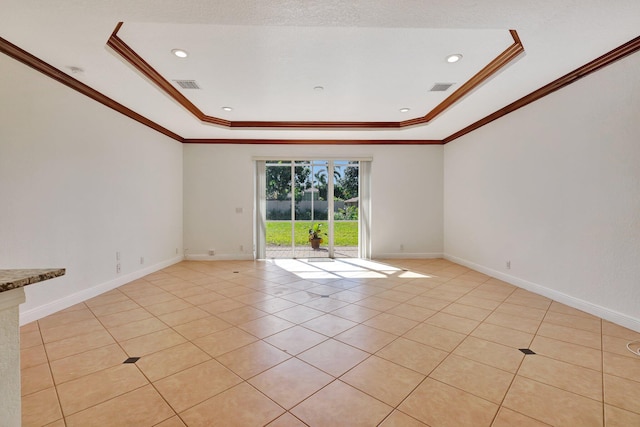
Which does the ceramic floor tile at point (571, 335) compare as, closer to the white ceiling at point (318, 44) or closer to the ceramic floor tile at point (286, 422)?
the ceramic floor tile at point (286, 422)

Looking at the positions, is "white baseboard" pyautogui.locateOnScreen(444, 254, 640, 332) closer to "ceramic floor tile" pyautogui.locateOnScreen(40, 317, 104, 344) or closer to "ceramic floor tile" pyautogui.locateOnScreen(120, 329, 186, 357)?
"ceramic floor tile" pyautogui.locateOnScreen(120, 329, 186, 357)

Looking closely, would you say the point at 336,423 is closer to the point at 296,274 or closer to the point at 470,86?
the point at 296,274

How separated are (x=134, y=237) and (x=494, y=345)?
16.8 feet

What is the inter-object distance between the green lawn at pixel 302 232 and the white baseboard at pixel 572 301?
2.83 metres

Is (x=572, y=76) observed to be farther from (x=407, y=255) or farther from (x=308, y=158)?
(x=308, y=158)

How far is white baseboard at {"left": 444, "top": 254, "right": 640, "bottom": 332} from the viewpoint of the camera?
276 cm

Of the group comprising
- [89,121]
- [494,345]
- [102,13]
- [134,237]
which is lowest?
[494,345]

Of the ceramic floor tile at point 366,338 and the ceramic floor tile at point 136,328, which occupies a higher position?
the ceramic floor tile at point 136,328

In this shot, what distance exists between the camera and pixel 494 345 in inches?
97.0

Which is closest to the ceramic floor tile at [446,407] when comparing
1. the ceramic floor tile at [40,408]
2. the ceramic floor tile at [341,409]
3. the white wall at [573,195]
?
the ceramic floor tile at [341,409]

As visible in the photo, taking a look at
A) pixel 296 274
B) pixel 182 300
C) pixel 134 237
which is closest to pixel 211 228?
pixel 134 237

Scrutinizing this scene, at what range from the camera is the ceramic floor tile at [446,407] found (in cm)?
158

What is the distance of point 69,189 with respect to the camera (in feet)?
11.0

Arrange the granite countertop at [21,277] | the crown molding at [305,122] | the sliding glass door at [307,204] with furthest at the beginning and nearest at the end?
the sliding glass door at [307,204] → the crown molding at [305,122] → the granite countertop at [21,277]
